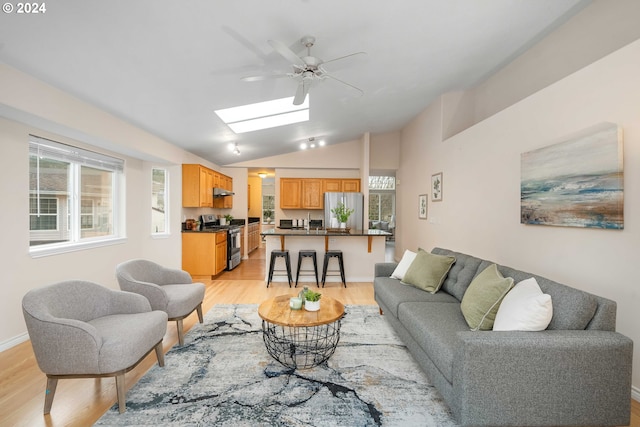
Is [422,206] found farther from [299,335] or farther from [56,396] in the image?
[56,396]

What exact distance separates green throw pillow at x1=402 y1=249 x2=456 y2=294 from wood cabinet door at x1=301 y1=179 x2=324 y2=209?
15.4ft

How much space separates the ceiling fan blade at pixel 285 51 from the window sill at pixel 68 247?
10.5 feet

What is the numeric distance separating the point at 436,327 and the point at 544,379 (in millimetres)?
657

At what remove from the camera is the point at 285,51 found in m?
2.25

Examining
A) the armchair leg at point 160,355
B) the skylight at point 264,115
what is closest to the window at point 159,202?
the skylight at point 264,115

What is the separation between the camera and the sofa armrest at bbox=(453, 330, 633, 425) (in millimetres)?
1543

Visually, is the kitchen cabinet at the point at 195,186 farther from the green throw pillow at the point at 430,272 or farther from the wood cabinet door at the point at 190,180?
the green throw pillow at the point at 430,272

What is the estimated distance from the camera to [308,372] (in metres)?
2.30

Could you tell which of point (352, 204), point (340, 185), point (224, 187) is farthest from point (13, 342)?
point (340, 185)

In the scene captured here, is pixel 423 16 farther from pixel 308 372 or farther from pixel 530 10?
pixel 308 372

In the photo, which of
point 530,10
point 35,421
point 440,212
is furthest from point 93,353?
point 440,212

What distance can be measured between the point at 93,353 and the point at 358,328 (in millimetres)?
2336

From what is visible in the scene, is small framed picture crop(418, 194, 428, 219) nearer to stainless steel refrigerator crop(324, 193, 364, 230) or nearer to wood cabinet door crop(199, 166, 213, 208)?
stainless steel refrigerator crop(324, 193, 364, 230)

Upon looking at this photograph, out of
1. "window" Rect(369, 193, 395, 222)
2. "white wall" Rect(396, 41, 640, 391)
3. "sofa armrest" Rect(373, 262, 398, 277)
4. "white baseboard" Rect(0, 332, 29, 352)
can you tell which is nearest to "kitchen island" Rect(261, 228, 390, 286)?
"white wall" Rect(396, 41, 640, 391)
